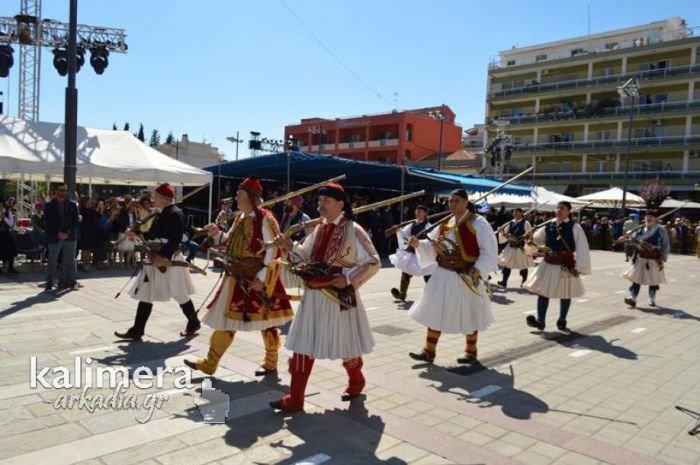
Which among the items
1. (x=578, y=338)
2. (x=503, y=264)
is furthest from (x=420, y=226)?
(x=503, y=264)

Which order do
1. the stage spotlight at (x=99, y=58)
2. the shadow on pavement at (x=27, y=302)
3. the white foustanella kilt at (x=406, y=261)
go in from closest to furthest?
1. the white foustanella kilt at (x=406, y=261)
2. the shadow on pavement at (x=27, y=302)
3. the stage spotlight at (x=99, y=58)

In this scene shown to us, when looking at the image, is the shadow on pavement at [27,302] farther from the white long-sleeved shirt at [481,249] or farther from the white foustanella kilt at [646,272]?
the white foustanella kilt at [646,272]

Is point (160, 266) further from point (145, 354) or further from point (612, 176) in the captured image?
point (612, 176)

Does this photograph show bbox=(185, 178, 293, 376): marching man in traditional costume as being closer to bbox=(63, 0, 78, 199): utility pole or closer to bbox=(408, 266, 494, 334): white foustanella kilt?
bbox=(408, 266, 494, 334): white foustanella kilt

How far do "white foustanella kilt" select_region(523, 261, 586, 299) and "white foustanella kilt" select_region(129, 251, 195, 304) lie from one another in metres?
5.14

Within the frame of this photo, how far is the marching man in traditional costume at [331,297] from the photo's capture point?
14.7 feet

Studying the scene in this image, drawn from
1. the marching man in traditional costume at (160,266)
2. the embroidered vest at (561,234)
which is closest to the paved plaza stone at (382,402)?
the marching man in traditional costume at (160,266)

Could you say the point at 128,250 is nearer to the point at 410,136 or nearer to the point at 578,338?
the point at 578,338

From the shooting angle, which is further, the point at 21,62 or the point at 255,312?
the point at 21,62

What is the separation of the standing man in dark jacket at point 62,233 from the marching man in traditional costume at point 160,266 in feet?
13.5

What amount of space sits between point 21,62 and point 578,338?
850 inches

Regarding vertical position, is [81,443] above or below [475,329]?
below

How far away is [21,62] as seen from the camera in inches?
802

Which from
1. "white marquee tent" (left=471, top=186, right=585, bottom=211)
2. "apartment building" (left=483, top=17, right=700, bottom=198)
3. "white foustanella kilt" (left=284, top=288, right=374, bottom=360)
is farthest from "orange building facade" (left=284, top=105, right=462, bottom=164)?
"white foustanella kilt" (left=284, top=288, right=374, bottom=360)
